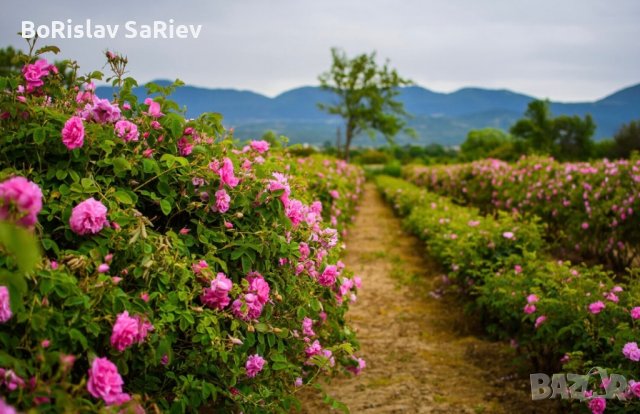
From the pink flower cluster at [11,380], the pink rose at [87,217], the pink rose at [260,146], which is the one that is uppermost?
the pink rose at [260,146]

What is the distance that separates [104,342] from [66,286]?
21 centimetres

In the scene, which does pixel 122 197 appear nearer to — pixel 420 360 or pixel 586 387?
pixel 586 387

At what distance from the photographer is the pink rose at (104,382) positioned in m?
1.53

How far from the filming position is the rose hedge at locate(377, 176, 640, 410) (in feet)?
10.5

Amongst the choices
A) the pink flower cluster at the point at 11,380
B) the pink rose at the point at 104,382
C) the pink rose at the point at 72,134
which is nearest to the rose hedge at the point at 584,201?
the pink rose at the point at 72,134

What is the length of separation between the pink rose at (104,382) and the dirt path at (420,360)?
2.38 meters

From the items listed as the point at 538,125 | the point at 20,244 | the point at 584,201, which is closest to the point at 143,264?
the point at 20,244

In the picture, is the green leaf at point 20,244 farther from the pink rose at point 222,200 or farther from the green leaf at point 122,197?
the pink rose at point 222,200

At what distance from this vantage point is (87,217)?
1863 mm

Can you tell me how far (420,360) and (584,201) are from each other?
4485mm

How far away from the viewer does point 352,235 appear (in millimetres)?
12031

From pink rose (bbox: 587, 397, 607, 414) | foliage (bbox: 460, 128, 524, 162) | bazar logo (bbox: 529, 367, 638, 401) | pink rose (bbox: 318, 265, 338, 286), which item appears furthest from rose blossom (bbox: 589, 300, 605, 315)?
foliage (bbox: 460, 128, 524, 162)

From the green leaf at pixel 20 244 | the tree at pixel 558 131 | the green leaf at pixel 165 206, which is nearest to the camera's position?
the green leaf at pixel 20 244

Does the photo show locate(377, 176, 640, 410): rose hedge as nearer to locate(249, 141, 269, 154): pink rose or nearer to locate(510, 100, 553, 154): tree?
locate(249, 141, 269, 154): pink rose
